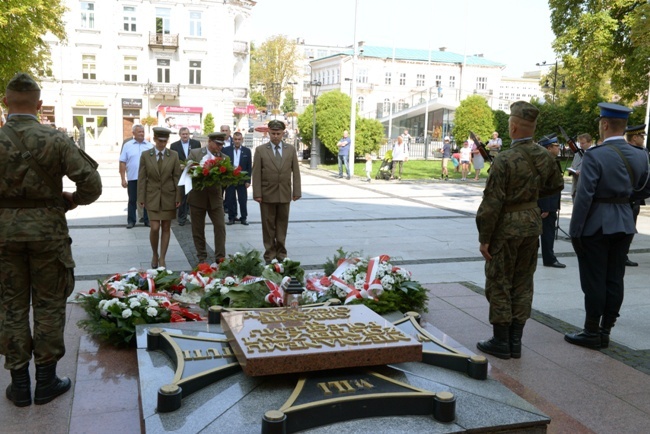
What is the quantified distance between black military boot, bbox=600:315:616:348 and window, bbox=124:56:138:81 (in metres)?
47.1

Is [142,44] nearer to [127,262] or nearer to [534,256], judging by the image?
[127,262]

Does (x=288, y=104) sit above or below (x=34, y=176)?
above

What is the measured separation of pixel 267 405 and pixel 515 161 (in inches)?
108

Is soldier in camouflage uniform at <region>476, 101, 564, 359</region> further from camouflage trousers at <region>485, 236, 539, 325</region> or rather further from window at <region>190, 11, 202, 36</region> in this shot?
window at <region>190, 11, 202, 36</region>

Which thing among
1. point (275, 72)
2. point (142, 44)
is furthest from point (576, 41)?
point (275, 72)

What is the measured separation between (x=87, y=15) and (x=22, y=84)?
46.9 metres

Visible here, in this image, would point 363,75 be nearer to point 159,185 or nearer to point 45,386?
point 159,185

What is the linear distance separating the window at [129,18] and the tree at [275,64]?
2237 cm

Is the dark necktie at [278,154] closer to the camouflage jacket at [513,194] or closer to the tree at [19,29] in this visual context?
the camouflage jacket at [513,194]

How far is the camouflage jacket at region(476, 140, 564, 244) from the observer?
4941mm

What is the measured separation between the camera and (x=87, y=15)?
4600 cm

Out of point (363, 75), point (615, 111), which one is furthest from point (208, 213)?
point (363, 75)

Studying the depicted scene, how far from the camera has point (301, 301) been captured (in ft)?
18.7

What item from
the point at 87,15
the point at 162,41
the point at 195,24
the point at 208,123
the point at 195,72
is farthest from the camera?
the point at 195,72
